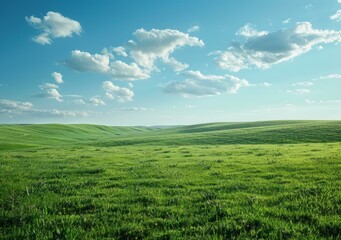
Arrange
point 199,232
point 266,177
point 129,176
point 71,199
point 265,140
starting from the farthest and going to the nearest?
1. point 265,140
2. point 129,176
3. point 266,177
4. point 71,199
5. point 199,232

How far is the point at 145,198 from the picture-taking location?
11.9m

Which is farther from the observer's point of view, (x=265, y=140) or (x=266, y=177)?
(x=265, y=140)

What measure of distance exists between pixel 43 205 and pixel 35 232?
10.0ft

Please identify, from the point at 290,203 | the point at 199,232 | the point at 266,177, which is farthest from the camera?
the point at 266,177

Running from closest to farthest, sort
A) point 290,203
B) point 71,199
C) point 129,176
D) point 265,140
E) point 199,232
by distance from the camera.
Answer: point 199,232
point 290,203
point 71,199
point 129,176
point 265,140

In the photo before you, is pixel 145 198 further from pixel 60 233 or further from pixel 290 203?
pixel 290 203

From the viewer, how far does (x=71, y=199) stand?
12.1 m

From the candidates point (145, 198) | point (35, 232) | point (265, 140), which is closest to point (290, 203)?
point (145, 198)

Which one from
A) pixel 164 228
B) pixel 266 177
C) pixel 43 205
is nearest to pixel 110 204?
pixel 43 205

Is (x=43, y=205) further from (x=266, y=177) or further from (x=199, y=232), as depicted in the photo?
(x=266, y=177)

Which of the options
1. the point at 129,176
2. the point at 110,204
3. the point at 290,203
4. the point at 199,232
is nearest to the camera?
the point at 199,232

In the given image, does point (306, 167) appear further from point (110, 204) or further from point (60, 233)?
point (60, 233)

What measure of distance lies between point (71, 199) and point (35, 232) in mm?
3767

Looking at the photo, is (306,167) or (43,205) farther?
(306,167)
